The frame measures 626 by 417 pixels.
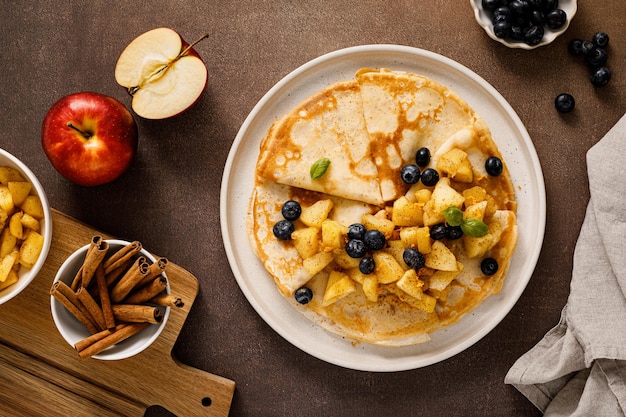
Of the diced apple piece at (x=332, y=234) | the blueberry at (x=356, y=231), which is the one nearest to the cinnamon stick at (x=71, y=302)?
the diced apple piece at (x=332, y=234)

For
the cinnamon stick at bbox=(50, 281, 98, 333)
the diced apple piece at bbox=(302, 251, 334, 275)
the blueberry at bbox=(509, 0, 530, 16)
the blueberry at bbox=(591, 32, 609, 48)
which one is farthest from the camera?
the blueberry at bbox=(591, 32, 609, 48)

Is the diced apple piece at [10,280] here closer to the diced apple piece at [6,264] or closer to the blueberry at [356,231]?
the diced apple piece at [6,264]

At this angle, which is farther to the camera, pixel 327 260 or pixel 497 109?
pixel 497 109

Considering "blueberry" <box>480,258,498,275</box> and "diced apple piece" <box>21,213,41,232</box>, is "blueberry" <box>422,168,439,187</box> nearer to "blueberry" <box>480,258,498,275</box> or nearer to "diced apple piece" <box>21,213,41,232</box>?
"blueberry" <box>480,258,498,275</box>

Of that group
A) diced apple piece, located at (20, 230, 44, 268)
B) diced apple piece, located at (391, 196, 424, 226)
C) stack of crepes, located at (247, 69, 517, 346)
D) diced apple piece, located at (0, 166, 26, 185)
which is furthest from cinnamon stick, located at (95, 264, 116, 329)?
diced apple piece, located at (391, 196, 424, 226)

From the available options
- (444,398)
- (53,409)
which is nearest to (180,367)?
(53,409)

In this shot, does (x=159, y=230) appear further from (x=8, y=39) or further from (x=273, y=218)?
(x=8, y=39)

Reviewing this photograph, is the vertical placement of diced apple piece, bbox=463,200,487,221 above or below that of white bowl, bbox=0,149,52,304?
above
